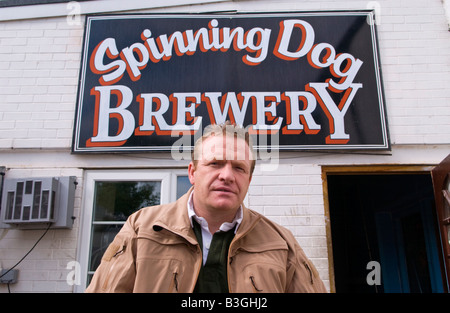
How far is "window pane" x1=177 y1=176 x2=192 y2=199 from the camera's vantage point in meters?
3.52

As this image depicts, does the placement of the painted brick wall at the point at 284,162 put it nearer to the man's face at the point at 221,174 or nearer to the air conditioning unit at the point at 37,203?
the air conditioning unit at the point at 37,203

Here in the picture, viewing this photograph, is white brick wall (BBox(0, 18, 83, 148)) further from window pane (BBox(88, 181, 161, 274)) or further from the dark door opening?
the dark door opening

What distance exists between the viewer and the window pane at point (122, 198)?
3498 millimetres

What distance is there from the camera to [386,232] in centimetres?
570

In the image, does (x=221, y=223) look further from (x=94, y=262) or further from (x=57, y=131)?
(x=57, y=131)

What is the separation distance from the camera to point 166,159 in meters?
3.53

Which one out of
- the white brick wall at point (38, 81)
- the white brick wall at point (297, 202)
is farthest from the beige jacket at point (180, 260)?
the white brick wall at point (38, 81)

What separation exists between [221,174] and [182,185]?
1.90m

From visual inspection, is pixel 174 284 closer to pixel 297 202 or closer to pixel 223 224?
pixel 223 224

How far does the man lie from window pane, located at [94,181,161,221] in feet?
5.89

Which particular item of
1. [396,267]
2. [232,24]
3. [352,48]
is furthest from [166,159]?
[396,267]

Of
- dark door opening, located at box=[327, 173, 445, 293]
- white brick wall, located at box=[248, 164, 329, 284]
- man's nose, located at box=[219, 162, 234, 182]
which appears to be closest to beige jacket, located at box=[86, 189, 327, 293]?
man's nose, located at box=[219, 162, 234, 182]

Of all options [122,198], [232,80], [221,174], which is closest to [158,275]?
[221,174]

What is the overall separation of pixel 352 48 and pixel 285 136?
1263mm
